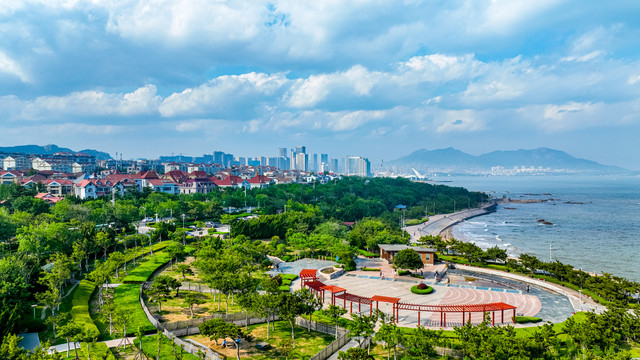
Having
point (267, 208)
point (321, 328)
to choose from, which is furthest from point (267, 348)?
point (267, 208)

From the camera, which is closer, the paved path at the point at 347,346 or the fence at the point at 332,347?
the fence at the point at 332,347

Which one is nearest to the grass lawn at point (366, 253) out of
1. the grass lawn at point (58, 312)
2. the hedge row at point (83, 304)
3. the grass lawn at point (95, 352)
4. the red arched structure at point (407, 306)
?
the red arched structure at point (407, 306)

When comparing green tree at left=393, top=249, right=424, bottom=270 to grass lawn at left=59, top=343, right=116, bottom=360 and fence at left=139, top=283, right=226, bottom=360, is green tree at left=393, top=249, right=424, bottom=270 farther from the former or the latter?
grass lawn at left=59, top=343, right=116, bottom=360

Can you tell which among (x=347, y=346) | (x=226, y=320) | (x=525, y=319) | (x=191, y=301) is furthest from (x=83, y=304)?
(x=525, y=319)

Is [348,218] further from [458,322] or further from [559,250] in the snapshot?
[458,322]

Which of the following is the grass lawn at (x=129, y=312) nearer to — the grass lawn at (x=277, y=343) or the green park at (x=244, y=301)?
the green park at (x=244, y=301)

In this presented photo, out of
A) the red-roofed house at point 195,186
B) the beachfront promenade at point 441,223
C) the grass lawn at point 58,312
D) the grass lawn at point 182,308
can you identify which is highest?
the red-roofed house at point 195,186
